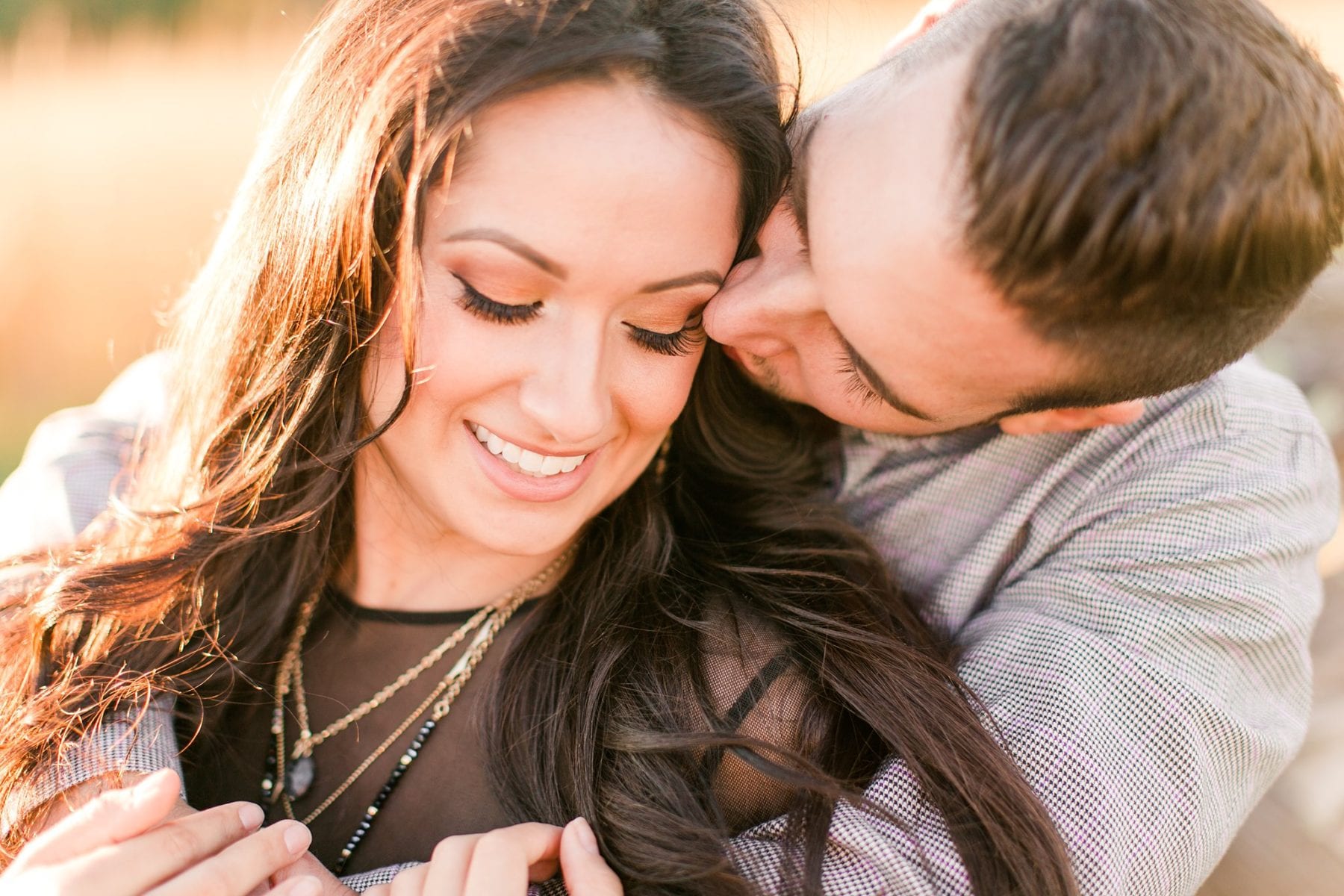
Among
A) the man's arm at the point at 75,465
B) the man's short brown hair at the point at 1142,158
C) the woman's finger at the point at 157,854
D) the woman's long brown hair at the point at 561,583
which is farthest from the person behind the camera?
the man's arm at the point at 75,465

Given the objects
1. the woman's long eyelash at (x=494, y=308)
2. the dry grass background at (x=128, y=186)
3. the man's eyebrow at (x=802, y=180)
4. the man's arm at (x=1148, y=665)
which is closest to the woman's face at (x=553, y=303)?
the woman's long eyelash at (x=494, y=308)

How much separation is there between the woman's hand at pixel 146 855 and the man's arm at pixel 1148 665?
0.85 meters

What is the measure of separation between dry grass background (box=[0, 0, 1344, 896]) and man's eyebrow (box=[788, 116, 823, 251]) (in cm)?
174

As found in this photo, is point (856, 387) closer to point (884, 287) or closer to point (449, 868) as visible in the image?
point (884, 287)

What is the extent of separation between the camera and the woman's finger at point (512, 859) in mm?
1732

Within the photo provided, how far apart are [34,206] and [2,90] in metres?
1.32

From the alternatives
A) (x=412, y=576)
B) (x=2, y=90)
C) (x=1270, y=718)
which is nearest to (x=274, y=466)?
(x=412, y=576)

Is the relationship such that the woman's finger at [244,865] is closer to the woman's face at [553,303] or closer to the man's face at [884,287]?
the woman's face at [553,303]

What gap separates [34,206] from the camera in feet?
17.5

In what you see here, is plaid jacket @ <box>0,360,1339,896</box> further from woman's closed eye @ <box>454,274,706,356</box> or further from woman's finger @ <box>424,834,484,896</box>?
woman's closed eye @ <box>454,274,706,356</box>

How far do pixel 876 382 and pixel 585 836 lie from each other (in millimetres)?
1000

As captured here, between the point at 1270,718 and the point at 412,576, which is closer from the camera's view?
the point at 1270,718

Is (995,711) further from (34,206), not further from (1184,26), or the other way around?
(34,206)

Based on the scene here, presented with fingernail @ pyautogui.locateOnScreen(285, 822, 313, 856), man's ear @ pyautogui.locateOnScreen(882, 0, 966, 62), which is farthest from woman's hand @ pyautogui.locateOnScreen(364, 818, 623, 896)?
man's ear @ pyautogui.locateOnScreen(882, 0, 966, 62)
